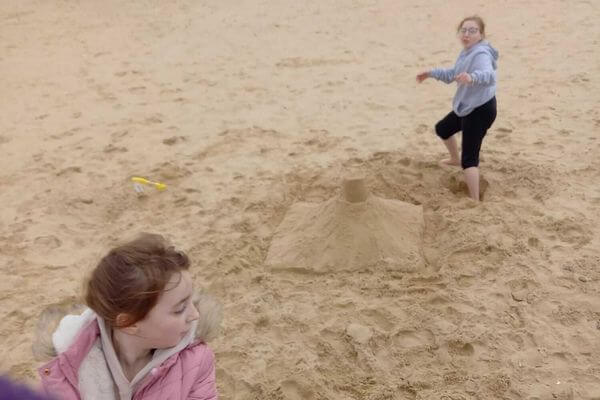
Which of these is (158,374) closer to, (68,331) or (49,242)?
(68,331)

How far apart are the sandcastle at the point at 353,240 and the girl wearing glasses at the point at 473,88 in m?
0.58

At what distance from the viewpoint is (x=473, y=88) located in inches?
138

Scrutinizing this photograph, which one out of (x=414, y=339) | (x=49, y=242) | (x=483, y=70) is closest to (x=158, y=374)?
(x=414, y=339)

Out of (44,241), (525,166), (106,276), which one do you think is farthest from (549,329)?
(44,241)

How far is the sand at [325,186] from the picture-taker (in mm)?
2686

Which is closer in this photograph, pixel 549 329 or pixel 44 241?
pixel 549 329

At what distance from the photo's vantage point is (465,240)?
3.34 metres

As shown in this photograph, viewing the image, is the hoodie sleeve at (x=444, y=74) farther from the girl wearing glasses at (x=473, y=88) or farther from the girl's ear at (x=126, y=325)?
the girl's ear at (x=126, y=325)

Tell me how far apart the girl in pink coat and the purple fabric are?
0.91 metres

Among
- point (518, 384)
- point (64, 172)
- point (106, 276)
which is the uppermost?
point (106, 276)

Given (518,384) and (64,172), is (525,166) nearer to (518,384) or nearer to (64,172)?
(518,384)

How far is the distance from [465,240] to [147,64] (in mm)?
4609

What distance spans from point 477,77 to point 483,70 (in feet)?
0.38

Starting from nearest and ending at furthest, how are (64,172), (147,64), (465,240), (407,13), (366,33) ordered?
(465,240), (64,172), (147,64), (366,33), (407,13)
